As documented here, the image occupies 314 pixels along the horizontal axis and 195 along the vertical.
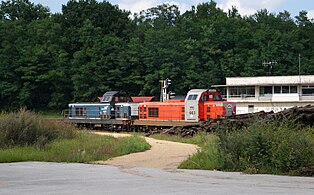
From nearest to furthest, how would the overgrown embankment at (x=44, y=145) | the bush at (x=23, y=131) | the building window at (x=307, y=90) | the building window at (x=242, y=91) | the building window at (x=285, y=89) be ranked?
the overgrown embankment at (x=44, y=145)
the bush at (x=23, y=131)
the building window at (x=307, y=90)
the building window at (x=285, y=89)
the building window at (x=242, y=91)

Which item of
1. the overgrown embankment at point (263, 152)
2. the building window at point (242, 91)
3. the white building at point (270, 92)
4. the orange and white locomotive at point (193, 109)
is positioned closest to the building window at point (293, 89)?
the white building at point (270, 92)

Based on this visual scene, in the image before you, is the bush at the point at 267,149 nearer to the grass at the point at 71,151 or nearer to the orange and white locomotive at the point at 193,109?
the grass at the point at 71,151

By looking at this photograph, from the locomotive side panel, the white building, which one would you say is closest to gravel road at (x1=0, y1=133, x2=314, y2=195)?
the locomotive side panel

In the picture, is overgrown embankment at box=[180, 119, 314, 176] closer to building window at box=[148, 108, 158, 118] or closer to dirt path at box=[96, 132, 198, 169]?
dirt path at box=[96, 132, 198, 169]

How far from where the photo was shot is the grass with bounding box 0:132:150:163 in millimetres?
23334

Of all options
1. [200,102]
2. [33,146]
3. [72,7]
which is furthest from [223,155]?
[72,7]

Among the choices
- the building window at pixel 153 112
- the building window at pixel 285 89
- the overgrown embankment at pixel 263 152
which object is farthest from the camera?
the building window at pixel 285 89

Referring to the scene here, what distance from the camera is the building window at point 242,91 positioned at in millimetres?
58844

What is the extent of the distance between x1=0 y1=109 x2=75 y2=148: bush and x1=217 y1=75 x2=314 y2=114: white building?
28644 millimetres

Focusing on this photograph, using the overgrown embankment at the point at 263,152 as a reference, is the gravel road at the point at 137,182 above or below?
below

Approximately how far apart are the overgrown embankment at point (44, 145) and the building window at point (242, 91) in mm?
31659

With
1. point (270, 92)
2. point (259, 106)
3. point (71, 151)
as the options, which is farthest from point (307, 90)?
point (71, 151)

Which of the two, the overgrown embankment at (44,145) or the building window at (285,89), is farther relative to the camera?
the building window at (285,89)

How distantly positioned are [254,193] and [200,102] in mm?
32517
